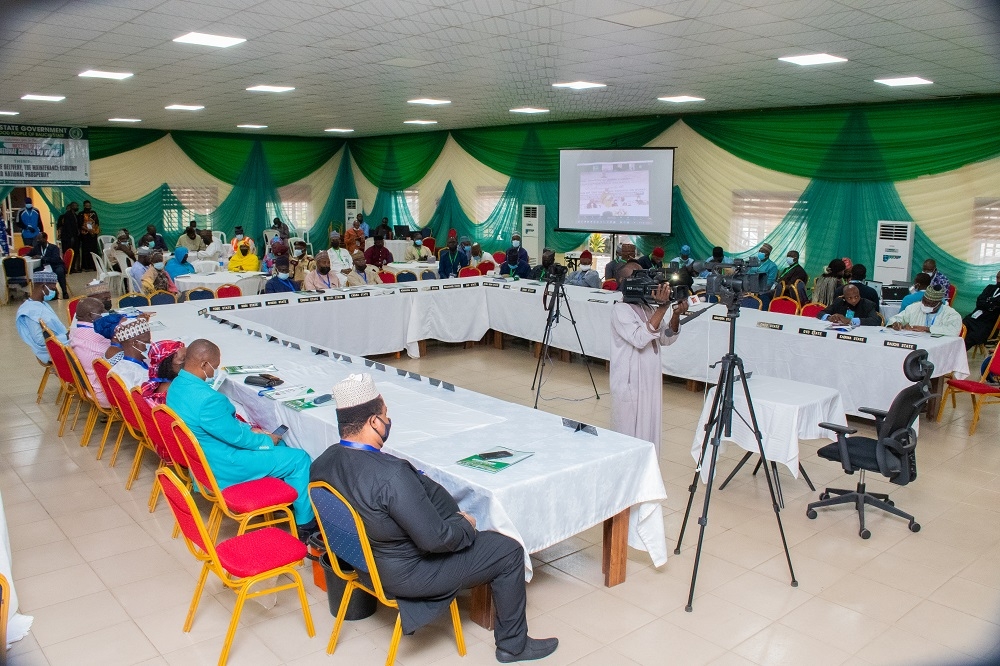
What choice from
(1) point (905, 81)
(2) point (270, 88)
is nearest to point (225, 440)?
(2) point (270, 88)

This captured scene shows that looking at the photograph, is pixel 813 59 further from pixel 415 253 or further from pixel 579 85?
pixel 415 253

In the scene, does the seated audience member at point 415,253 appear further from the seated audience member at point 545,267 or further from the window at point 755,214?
the window at point 755,214

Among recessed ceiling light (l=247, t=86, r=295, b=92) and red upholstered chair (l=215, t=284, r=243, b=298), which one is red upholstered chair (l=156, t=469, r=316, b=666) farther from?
recessed ceiling light (l=247, t=86, r=295, b=92)

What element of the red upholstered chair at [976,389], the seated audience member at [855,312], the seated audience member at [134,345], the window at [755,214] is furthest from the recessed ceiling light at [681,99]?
the seated audience member at [134,345]

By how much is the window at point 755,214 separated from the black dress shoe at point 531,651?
31.7 ft

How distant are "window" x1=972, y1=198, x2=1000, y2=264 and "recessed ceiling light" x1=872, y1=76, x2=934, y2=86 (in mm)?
2088

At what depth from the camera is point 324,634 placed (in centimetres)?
329

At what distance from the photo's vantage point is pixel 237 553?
3.11 metres

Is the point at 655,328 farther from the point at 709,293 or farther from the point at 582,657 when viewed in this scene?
the point at 582,657

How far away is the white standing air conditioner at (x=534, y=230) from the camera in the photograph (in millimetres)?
14797

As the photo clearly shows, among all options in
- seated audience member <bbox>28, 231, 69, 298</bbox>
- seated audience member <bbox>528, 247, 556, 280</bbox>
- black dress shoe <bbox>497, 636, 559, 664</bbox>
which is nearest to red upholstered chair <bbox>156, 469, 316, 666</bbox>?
black dress shoe <bbox>497, 636, 559, 664</bbox>

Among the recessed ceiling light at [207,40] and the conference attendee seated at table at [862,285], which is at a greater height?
the recessed ceiling light at [207,40]

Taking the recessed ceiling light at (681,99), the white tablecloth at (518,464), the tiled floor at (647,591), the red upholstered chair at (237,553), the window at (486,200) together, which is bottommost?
the tiled floor at (647,591)

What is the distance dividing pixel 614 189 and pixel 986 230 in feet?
18.3
